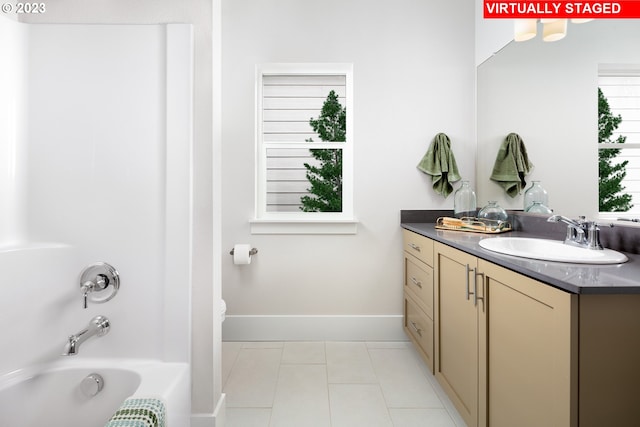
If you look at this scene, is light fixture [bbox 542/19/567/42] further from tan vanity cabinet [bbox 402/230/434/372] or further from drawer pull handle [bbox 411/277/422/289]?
drawer pull handle [bbox 411/277/422/289]

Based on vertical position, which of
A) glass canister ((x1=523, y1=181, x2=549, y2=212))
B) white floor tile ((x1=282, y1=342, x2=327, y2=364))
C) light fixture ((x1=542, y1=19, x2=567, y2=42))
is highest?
light fixture ((x1=542, y1=19, x2=567, y2=42))

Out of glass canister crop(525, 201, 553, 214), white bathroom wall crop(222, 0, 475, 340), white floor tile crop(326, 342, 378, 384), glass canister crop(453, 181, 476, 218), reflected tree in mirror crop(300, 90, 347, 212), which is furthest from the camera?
reflected tree in mirror crop(300, 90, 347, 212)

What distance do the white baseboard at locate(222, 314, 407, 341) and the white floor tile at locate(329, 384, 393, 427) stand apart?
1.92ft

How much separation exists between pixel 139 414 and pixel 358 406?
1.13m

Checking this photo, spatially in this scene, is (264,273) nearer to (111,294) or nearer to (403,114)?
(111,294)

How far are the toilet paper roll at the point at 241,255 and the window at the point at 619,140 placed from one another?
1.98m

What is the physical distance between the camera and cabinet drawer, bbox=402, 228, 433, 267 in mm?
1850

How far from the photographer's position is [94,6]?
135 centimetres

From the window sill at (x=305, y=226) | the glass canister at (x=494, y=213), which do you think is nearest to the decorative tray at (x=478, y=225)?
the glass canister at (x=494, y=213)

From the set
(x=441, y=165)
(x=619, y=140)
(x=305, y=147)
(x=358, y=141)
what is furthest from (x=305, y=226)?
(x=619, y=140)

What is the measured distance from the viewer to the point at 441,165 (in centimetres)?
235

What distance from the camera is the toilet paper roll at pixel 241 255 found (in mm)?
2256

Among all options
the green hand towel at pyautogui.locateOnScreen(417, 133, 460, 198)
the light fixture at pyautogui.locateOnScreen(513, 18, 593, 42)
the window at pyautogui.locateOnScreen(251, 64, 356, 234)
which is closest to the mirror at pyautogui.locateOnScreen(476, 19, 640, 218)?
the light fixture at pyautogui.locateOnScreen(513, 18, 593, 42)

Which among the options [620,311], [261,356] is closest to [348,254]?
[261,356]
